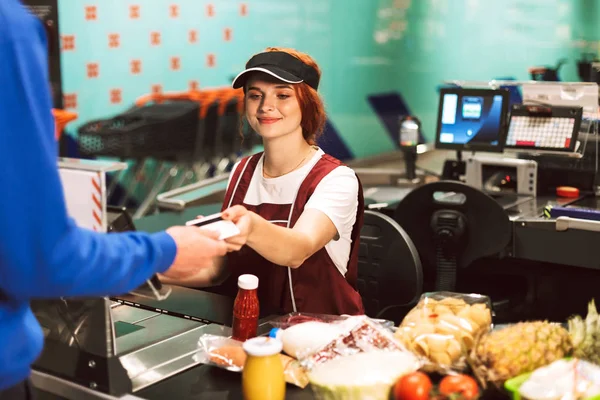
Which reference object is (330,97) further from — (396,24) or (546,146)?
(546,146)

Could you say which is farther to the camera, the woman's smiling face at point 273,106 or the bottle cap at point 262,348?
the woman's smiling face at point 273,106

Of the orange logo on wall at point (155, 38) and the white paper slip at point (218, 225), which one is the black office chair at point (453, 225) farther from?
the orange logo on wall at point (155, 38)

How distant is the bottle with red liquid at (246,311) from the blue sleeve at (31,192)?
628 mm

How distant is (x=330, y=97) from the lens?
9.57 m

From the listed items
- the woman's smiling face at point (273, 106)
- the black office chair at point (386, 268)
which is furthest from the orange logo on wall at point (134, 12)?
the woman's smiling face at point (273, 106)

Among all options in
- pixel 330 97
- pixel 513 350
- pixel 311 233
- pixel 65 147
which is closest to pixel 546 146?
pixel 311 233

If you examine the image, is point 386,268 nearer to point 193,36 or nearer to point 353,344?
point 353,344

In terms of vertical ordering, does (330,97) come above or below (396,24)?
below

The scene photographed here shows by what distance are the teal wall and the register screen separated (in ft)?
11.2

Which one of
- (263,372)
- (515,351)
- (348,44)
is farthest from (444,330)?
(348,44)

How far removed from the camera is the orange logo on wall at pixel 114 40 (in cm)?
688

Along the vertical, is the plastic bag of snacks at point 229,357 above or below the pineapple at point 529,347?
below

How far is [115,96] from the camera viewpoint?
6.99 m

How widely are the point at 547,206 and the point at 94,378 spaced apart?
2.69 meters
